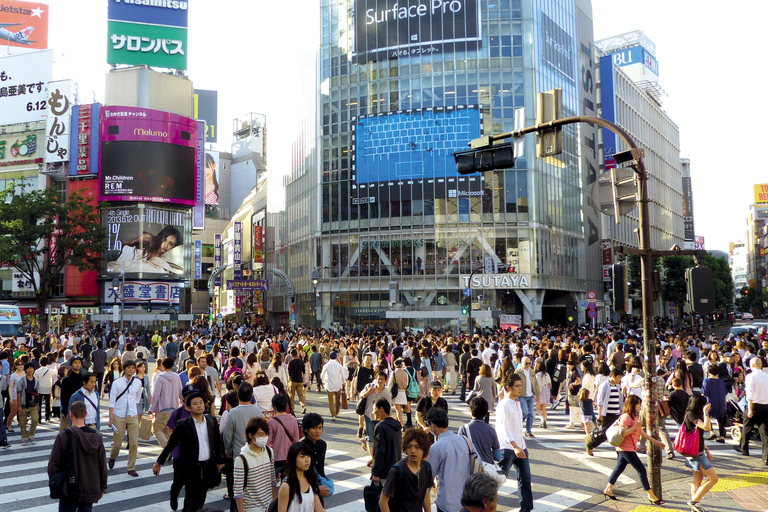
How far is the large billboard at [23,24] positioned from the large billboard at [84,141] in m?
29.2

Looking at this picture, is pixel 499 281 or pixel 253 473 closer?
pixel 253 473

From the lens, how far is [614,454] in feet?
41.1

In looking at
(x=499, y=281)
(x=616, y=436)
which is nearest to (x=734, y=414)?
(x=616, y=436)

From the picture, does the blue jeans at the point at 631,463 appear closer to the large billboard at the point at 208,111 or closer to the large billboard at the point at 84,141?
the large billboard at the point at 84,141

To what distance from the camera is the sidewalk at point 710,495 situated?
28.6ft

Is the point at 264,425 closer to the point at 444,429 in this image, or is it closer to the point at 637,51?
the point at 444,429

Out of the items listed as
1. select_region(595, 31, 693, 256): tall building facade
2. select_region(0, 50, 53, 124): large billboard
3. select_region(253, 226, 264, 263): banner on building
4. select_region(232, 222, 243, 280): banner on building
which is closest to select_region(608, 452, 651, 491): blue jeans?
select_region(595, 31, 693, 256): tall building facade

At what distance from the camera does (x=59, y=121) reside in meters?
69.7

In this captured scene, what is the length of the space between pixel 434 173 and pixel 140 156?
108ft

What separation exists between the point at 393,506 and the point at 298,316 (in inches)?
2287

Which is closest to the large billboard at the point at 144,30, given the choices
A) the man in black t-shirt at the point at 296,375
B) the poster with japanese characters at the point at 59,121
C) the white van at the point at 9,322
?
the poster with japanese characters at the point at 59,121

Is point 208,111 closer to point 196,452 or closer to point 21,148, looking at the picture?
point 21,148

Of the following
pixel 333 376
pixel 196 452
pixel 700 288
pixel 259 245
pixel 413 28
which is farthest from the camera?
pixel 259 245

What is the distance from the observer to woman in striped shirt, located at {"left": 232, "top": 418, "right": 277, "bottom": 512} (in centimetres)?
646
